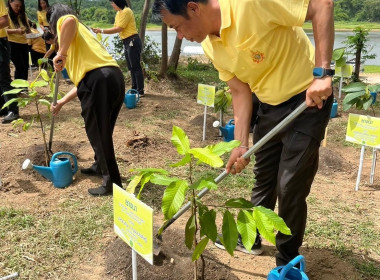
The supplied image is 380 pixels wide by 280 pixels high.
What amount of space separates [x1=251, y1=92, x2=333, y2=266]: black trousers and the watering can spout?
1.84 meters

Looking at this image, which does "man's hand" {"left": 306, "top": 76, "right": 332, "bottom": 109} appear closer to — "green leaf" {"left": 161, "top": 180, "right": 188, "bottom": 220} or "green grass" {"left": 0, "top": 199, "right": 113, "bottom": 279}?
"green leaf" {"left": 161, "top": 180, "right": 188, "bottom": 220}

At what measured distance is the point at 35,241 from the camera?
91.5 inches

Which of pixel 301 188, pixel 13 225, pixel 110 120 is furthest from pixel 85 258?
pixel 301 188

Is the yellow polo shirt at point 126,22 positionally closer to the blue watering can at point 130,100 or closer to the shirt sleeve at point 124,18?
the shirt sleeve at point 124,18

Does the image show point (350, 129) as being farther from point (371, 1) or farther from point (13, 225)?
point (371, 1)

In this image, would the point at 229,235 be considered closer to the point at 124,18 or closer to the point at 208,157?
the point at 208,157

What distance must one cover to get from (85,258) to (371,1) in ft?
139

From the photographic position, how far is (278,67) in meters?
1.70

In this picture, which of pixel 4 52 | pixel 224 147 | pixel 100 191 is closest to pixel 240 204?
pixel 224 147

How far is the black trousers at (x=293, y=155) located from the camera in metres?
1.69

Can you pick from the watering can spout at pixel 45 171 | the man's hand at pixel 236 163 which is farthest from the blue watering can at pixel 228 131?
the man's hand at pixel 236 163

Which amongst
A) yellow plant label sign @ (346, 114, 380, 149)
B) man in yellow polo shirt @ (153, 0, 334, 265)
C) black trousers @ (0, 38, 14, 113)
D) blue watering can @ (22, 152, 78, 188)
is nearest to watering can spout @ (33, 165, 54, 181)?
blue watering can @ (22, 152, 78, 188)

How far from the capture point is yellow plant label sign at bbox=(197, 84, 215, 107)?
13.4 feet

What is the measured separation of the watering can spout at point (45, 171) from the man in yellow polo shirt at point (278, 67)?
5.79 feet
